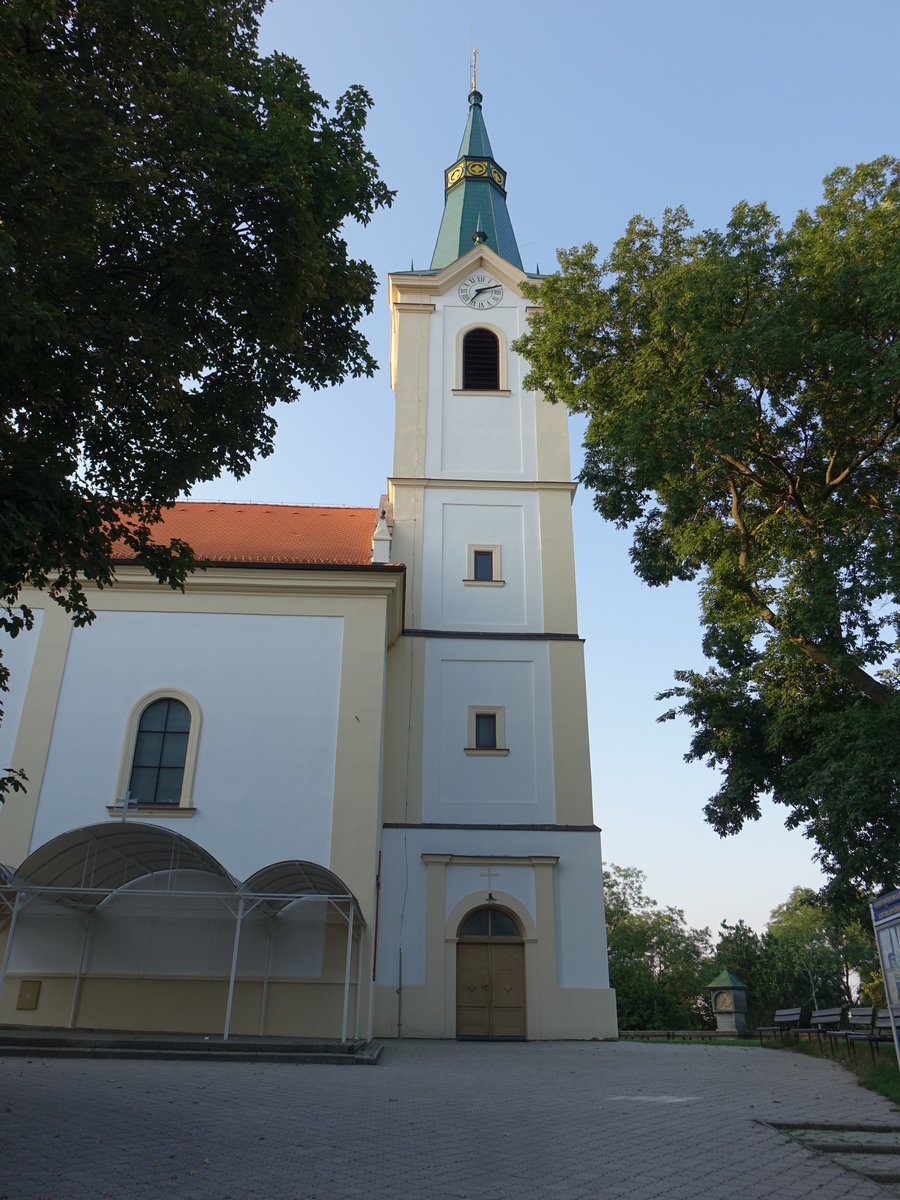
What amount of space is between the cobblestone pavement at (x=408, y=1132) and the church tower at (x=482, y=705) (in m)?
7.05

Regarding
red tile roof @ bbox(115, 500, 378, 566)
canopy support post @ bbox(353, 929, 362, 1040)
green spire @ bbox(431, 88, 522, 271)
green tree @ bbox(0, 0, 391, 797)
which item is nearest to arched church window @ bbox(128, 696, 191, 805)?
red tile roof @ bbox(115, 500, 378, 566)

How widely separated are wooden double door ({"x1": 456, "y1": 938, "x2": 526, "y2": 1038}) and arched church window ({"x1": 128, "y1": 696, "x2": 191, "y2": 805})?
667 cm

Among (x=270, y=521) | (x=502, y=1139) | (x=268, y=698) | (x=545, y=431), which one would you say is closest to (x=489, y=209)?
(x=545, y=431)

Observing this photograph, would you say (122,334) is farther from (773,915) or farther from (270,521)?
(773,915)

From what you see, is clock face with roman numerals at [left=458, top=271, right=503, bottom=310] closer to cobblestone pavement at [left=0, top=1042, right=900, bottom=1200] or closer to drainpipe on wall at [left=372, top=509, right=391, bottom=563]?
drainpipe on wall at [left=372, top=509, right=391, bottom=563]

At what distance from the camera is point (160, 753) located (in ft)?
58.3

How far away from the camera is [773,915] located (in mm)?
71125

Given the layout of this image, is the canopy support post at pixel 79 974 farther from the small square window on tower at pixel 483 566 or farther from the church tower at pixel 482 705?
the small square window on tower at pixel 483 566

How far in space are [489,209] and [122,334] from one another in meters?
26.0

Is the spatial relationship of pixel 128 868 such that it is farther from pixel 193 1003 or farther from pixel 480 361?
pixel 480 361

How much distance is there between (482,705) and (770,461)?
868cm

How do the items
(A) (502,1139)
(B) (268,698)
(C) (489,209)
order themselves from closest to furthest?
(A) (502,1139) < (B) (268,698) < (C) (489,209)

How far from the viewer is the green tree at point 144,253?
673cm

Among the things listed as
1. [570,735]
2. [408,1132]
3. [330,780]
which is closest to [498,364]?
[570,735]
